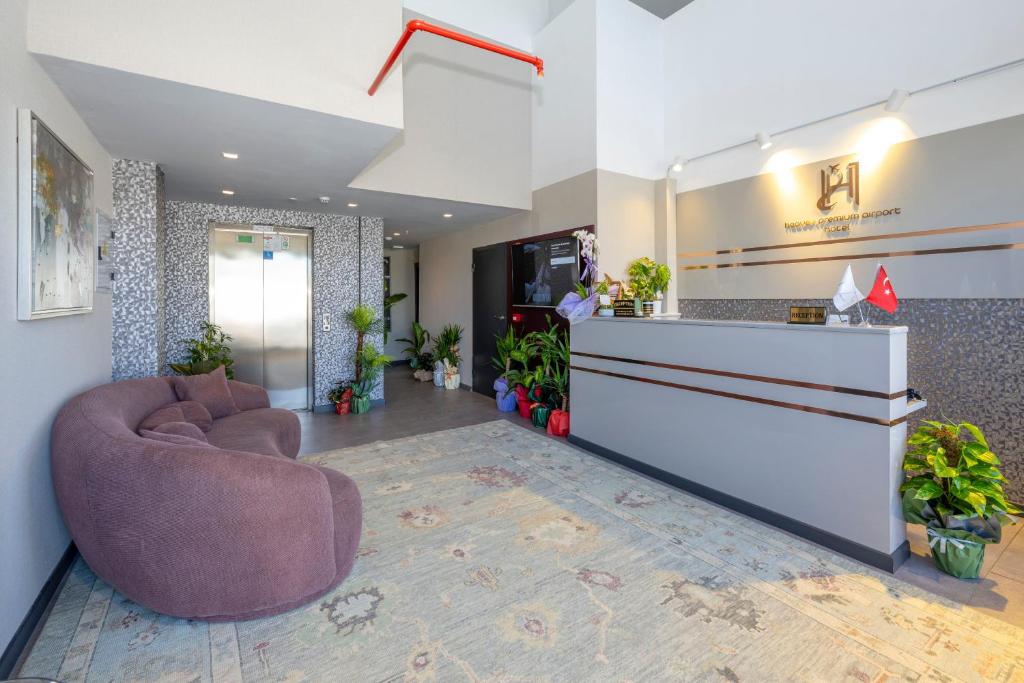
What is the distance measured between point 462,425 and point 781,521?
3.35 m

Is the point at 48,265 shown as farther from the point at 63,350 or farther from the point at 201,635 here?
the point at 201,635

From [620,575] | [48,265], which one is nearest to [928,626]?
[620,575]

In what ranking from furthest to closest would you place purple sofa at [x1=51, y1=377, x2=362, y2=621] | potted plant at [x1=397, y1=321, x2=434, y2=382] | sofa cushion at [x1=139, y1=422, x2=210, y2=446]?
1. potted plant at [x1=397, y1=321, x2=434, y2=382]
2. sofa cushion at [x1=139, y1=422, x2=210, y2=446]
3. purple sofa at [x1=51, y1=377, x2=362, y2=621]

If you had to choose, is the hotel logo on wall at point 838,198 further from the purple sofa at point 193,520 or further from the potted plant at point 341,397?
the potted plant at point 341,397

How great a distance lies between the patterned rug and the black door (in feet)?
12.6

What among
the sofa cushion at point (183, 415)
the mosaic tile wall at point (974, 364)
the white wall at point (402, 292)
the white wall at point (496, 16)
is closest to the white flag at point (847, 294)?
the mosaic tile wall at point (974, 364)

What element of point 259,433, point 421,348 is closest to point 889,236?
point 259,433

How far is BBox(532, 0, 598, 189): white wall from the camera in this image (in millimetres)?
5027

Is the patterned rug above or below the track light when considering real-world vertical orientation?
below

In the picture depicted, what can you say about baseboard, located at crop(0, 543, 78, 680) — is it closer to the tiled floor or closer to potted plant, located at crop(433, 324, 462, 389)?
the tiled floor

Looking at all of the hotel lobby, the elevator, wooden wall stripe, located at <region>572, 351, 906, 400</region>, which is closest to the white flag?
the hotel lobby

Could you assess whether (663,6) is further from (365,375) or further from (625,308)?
(365,375)

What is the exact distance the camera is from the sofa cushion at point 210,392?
359cm

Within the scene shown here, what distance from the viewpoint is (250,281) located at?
579 centimetres
